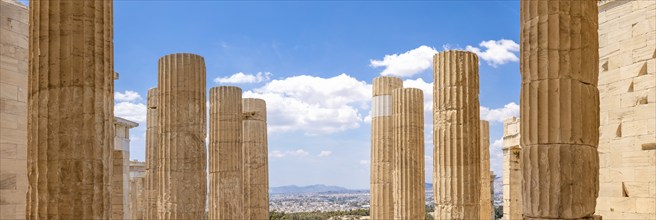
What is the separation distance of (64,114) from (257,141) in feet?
56.9

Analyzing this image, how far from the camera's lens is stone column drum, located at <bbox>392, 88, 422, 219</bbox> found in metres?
23.9

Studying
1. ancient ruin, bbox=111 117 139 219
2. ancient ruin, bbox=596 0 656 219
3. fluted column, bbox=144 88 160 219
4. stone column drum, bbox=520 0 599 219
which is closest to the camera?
stone column drum, bbox=520 0 599 219

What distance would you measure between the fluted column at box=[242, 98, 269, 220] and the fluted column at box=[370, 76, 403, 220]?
15.0 ft

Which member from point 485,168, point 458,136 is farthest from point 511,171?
point 458,136

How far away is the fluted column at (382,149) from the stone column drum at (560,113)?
1617cm

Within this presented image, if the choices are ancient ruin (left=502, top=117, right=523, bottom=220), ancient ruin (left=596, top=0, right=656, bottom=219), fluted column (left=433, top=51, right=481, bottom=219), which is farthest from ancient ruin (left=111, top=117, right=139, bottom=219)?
ancient ruin (left=596, top=0, right=656, bottom=219)

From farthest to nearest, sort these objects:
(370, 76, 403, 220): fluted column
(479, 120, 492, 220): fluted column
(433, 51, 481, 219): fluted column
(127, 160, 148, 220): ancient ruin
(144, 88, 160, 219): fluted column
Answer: (127, 160, 148, 220): ancient ruin < (479, 120, 492, 220): fluted column < (370, 76, 403, 220): fluted column < (144, 88, 160, 219): fluted column < (433, 51, 481, 219): fluted column

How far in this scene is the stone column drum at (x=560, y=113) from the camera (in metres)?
9.90

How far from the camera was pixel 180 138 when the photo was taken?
57.3 feet

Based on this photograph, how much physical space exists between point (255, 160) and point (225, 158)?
14.7 feet

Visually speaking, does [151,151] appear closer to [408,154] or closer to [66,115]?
[408,154]

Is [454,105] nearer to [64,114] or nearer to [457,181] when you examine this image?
[457,181]

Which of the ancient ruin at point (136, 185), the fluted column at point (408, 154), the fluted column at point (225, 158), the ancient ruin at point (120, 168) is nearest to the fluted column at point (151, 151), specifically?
the ancient ruin at point (120, 168)

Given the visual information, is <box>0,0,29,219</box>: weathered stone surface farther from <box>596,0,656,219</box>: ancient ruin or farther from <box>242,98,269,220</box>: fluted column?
<box>596,0,656,219</box>: ancient ruin
